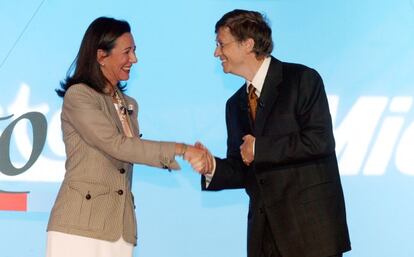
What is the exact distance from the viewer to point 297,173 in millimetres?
2605

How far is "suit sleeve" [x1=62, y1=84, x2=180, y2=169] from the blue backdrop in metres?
1.09

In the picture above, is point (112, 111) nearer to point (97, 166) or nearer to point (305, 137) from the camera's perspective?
point (97, 166)

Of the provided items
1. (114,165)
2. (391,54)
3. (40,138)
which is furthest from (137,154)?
(391,54)

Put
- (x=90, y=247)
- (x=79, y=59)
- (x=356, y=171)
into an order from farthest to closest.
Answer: (x=356, y=171), (x=79, y=59), (x=90, y=247)

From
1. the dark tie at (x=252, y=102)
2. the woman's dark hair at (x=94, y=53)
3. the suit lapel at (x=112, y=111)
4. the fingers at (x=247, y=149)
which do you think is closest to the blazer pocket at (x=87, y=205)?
the suit lapel at (x=112, y=111)

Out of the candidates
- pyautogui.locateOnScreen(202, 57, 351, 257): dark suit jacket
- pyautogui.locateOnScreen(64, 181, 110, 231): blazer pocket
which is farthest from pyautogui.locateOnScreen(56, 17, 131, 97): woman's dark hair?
pyautogui.locateOnScreen(202, 57, 351, 257): dark suit jacket

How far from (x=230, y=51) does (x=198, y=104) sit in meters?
0.87

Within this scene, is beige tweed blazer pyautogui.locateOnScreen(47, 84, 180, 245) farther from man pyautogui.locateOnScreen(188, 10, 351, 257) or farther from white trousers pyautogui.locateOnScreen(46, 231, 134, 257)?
man pyautogui.locateOnScreen(188, 10, 351, 257)

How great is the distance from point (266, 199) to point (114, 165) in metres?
0.53

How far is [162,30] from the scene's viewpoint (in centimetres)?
378

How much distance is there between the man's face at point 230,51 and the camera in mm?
2883

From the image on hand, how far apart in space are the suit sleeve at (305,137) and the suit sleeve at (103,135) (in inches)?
12.8

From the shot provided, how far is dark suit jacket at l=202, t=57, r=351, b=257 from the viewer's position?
257 centimetres

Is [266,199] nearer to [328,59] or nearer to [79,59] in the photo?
[79,59]
